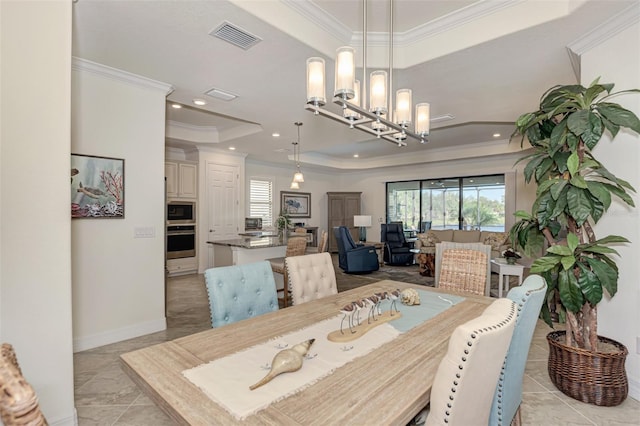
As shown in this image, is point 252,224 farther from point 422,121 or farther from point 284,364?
point 284,364

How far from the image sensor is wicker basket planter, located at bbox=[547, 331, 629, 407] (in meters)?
2.10

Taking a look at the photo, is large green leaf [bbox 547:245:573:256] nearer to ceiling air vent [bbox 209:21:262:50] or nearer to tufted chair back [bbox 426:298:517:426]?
tufted chair back [bbox 426:298:517:426]

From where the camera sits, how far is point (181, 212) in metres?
6.31

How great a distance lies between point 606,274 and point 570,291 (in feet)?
0.75

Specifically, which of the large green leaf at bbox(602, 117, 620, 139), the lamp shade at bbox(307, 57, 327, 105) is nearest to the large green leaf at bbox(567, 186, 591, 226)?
the large green leaf at bbox(602, 117, 620, 139)

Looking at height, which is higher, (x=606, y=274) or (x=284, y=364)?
(x=606, y=274)

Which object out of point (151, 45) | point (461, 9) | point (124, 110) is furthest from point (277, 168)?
point (461, 9)

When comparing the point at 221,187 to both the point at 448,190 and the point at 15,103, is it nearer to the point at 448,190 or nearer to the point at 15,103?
the point at 15,103

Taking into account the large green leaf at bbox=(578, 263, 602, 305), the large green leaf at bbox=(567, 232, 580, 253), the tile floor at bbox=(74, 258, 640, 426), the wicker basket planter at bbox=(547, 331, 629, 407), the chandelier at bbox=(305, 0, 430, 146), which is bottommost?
the tile floor at bbox=(74, 258, 640, 426)

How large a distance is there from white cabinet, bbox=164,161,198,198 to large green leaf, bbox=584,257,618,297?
20.6ft

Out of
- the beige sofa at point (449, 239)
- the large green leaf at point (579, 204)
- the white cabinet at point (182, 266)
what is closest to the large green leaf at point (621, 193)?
the large green leaf at point (579, 204)

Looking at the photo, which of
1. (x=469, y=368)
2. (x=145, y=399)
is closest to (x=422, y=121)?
(x=469, y=368)

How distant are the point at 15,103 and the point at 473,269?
3.24 meters

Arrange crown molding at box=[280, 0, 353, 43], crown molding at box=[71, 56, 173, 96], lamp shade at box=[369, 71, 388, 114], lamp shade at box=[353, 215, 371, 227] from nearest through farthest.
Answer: lamp shade at box=[369, 71, 388, 114] → crown molding at box=[280, 0, 353, 43] → crown molding at box=[71, 56, 173, 96] → lamp shade at box=[353, 215, 371, 227]
